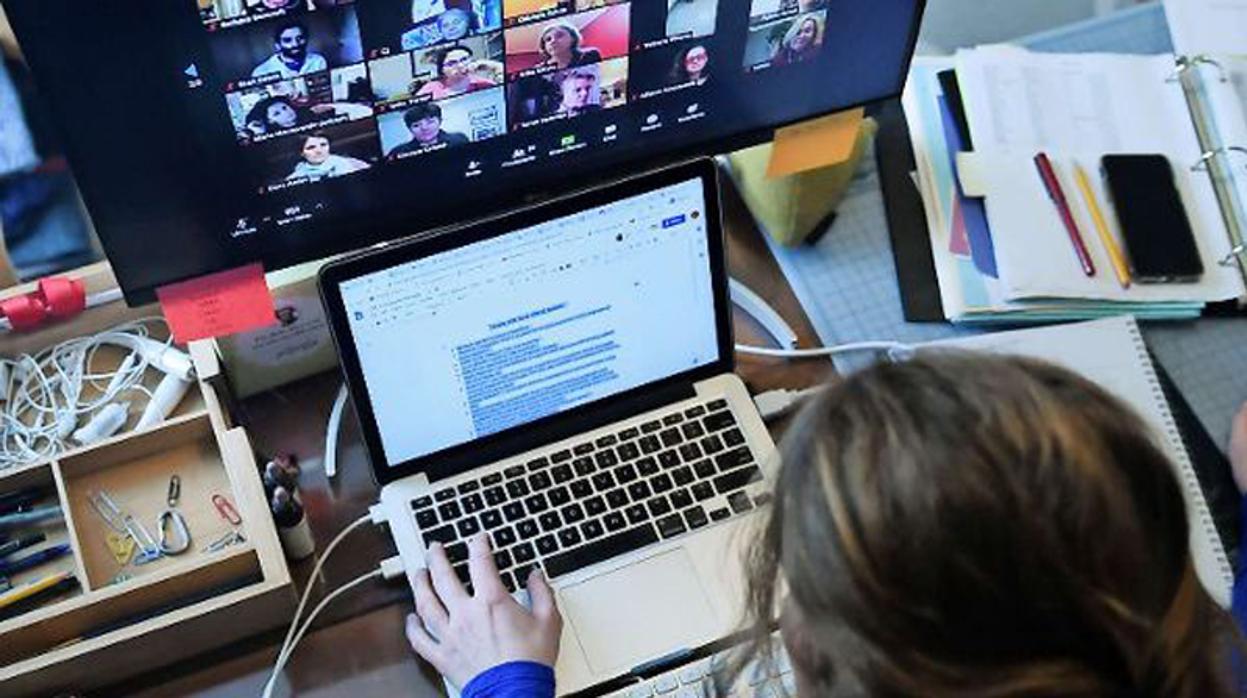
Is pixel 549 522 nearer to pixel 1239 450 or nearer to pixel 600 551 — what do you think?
pixel 600 551

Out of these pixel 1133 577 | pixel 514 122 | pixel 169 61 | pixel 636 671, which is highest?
pixel 169 61

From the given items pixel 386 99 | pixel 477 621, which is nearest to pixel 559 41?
pixel 386 99

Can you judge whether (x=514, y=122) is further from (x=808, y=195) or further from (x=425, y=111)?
(x=808, y=195)

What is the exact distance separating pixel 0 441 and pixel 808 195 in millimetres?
668

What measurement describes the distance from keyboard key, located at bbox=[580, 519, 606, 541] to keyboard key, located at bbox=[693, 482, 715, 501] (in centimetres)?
7

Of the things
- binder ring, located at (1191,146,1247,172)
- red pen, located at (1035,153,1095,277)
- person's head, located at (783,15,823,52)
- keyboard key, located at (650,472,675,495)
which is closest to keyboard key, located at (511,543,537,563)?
keyboard key, located at (650,472,675,495)

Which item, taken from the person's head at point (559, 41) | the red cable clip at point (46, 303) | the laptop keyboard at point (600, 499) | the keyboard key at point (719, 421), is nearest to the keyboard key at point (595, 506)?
the laptop keyboard at point (600, 499)

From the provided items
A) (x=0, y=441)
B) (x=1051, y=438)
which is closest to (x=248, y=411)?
(x=0, y=441)

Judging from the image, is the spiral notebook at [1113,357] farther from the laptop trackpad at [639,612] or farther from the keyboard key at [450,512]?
the keyboard key at [450,512]

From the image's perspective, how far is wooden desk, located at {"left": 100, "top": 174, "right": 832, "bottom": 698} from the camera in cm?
100

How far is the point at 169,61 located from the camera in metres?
0.85

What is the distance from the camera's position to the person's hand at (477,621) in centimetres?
97

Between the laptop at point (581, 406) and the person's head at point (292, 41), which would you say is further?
the laptop at point (581, 406)

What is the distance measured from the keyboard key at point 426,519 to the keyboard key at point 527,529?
6 centimetres
